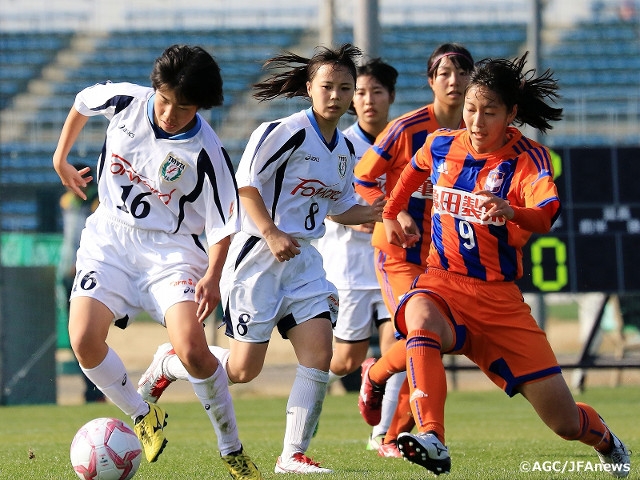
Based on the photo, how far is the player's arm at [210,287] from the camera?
4.89m

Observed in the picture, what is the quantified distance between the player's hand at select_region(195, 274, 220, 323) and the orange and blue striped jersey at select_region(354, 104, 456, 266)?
64.2 inches

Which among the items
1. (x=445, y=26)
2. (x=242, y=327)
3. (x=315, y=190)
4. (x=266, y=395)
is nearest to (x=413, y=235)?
(x=315, y=190)

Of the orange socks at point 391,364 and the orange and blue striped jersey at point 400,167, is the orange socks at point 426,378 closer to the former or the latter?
the orange socks at point 391,364

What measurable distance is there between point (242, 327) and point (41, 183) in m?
7.48

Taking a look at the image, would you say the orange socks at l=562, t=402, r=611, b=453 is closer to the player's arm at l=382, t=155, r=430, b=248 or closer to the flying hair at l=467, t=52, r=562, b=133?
the player's arm at l=382, t=155, r=430, b=248

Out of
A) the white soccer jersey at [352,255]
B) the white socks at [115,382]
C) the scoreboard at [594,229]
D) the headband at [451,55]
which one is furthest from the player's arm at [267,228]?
the scoreboard at [594,229]

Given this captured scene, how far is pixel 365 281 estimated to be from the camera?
24.0 feet

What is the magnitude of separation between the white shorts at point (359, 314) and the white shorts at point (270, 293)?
4.82ft

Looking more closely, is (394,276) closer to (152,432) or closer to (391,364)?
(391,364)

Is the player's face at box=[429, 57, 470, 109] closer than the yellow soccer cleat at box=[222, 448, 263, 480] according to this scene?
No

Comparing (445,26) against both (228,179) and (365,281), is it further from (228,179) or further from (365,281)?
(228,179)

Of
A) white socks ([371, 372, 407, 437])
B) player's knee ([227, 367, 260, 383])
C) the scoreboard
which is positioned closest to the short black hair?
player's knee ([227, 367, 260, 383])

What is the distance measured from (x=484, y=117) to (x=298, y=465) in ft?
5.81

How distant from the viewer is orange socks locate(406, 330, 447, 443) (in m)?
4.67
